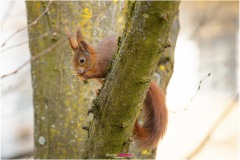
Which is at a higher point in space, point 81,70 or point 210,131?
point 81,70

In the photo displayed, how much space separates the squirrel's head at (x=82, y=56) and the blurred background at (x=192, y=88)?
162cm

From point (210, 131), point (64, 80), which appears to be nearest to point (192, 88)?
point (210, 131)

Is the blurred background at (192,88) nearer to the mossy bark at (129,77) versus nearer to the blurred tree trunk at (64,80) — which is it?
the blurred tree trunk at (64,80)

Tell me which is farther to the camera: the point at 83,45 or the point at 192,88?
the point at 192,88

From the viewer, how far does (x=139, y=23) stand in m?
1.48

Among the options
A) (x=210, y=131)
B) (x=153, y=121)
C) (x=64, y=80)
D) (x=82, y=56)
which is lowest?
(x=210, y=131)

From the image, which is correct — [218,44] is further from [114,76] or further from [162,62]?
[114,76]

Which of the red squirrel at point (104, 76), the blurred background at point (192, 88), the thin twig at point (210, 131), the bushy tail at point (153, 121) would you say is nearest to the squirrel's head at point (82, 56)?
the red squirrel at point (104, 76)

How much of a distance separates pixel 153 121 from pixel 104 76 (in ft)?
1.01

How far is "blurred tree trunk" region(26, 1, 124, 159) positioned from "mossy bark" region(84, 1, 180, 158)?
1.89 ft

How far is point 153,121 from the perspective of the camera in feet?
7.79

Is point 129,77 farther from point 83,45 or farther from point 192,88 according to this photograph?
point 192,88

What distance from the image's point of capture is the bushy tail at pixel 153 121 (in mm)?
2324

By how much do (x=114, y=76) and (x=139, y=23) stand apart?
0.26 metres
